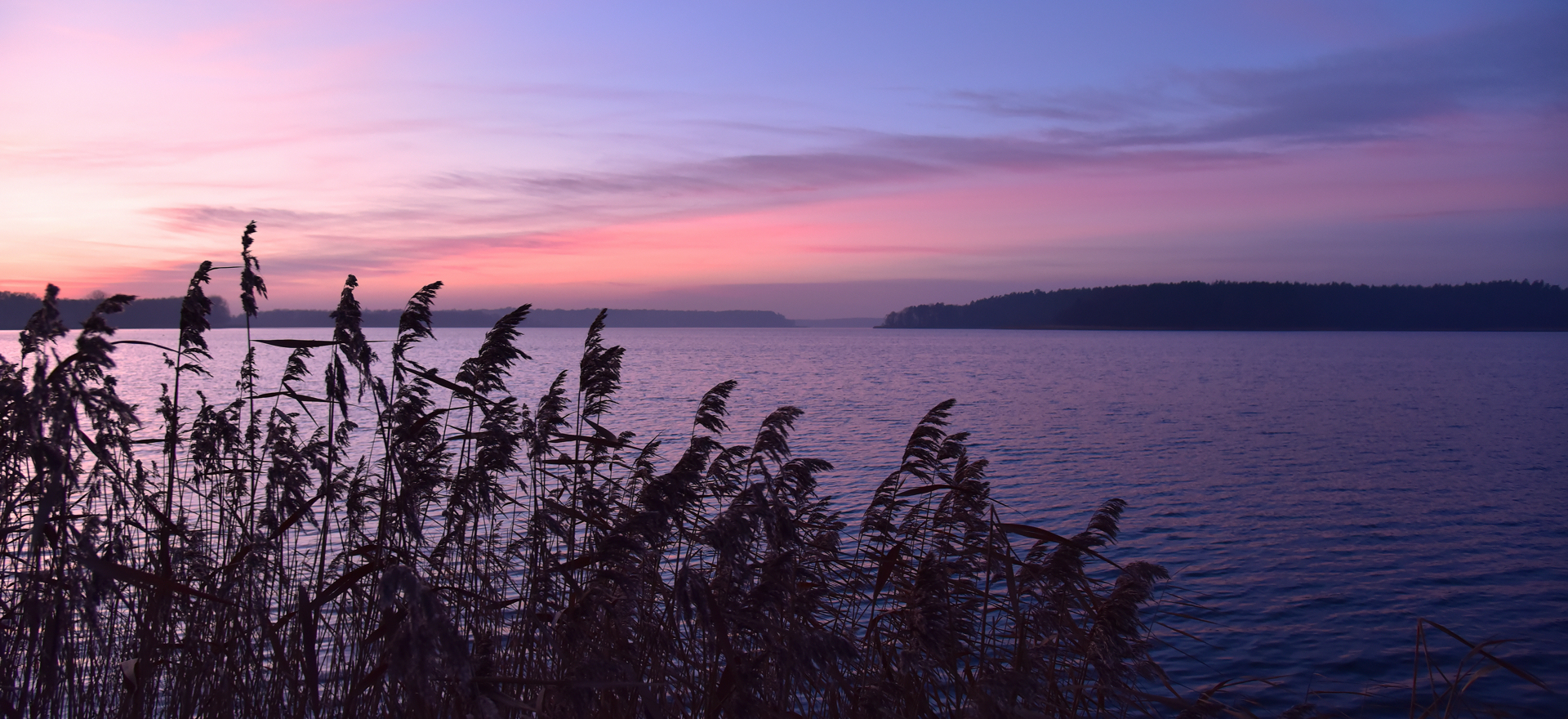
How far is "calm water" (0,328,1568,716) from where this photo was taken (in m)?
14.8

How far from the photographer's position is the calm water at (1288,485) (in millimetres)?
14781

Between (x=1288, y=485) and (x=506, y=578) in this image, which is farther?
(x=1288, y=485)

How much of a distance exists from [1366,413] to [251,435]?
191 feet

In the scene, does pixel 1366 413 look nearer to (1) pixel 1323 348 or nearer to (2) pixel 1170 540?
(2) pixel 1170 540

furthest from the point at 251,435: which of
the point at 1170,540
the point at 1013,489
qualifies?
the point at 1013,489

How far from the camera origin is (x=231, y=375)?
76.4 m

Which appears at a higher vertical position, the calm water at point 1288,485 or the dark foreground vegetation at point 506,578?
the dark foreground vegetation at point 506,578

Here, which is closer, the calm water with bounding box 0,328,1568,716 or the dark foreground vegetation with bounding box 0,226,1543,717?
the dark foreground vegetation with bounding box 0,226,1543,717

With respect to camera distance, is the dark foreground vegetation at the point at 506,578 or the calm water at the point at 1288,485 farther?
the calm water at the point at 1288,485

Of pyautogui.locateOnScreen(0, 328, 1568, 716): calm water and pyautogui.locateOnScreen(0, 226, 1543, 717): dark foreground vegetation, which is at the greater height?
pyautogui.locateOnScreen(0, 226, 1543, 717): dark foreground vegetation

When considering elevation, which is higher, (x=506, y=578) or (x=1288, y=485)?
(x=506, y=578)

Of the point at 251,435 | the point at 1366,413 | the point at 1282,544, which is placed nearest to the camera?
the point at 251,435

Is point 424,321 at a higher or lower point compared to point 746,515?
higher

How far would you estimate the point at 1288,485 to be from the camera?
28188 millimetres
